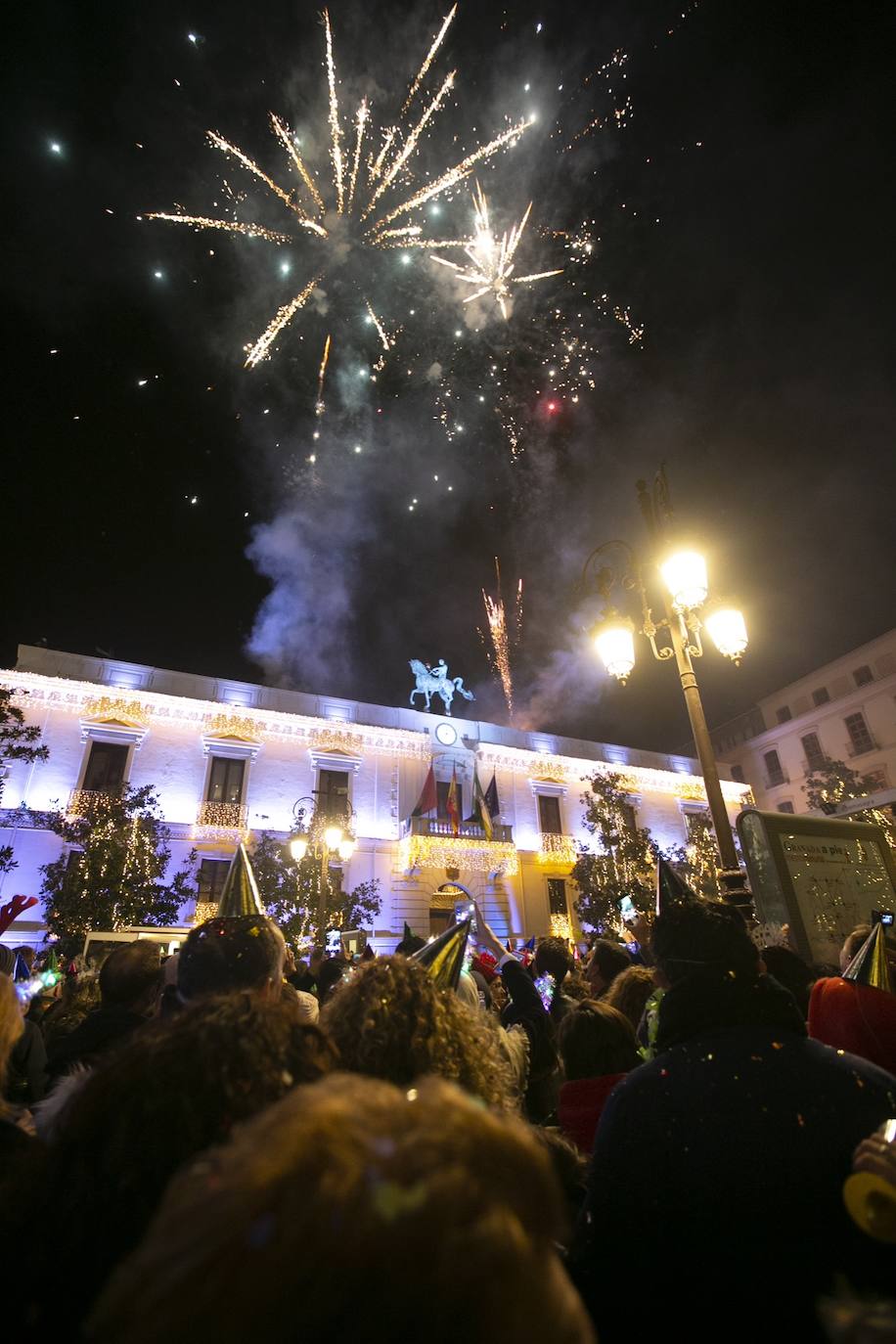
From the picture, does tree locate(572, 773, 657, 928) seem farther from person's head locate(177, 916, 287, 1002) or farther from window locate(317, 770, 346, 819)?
person's head locate(177, 916, 287, 1002)

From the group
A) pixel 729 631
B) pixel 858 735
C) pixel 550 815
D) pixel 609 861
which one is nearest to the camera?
pixel 729 631

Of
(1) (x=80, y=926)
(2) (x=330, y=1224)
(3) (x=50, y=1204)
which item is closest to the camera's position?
(2) (x=330, y=1224)

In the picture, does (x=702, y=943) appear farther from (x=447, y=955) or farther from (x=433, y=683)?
(x=433, y=683)

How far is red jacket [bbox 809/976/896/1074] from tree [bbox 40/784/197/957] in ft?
64.5

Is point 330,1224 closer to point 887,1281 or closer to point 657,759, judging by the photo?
point 887,1281

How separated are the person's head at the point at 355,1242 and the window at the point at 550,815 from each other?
95.0 feet

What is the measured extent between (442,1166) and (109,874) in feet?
69.7

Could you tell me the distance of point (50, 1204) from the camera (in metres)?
0.95

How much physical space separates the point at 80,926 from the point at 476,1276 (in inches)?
839

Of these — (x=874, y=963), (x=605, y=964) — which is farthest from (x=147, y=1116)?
(x=605, y=964)

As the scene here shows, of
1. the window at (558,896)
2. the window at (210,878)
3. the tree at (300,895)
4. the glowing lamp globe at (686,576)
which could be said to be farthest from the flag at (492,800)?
the glowing lamp globe at (686,576)

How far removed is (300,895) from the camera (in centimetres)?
2084

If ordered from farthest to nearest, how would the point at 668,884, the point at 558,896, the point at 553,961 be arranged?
1. the point at 558,896
2. the point at 553,961
3. the point at 668,884

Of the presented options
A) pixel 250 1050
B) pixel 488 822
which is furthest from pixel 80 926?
pixel 250 1050
